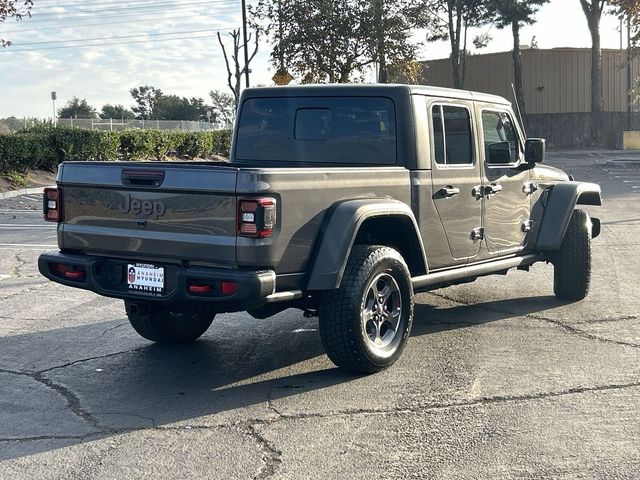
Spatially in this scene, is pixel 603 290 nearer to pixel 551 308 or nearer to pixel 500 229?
pixel 551 308

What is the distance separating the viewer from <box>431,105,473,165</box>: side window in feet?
21.7

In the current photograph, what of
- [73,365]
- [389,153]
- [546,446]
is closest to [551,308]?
[389,153]

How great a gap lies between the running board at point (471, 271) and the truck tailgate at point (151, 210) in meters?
1.73

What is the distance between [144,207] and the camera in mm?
5430

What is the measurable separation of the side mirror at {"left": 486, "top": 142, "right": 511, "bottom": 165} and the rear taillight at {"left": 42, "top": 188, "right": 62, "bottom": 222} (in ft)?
11.1

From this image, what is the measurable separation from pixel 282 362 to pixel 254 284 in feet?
4.48

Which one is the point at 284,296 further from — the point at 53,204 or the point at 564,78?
the point at 564,78

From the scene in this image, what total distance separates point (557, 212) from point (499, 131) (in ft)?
3.35

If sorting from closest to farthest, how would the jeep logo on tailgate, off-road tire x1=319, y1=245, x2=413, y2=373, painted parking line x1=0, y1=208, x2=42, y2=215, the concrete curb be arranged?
the jeep logo on tailgate → off-road tire x1=319, y1=245, x2=413, y2=373 → painted parking line x1=0, y1=208, x2=42, y2=215 → the concrete curb

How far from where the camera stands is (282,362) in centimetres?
621

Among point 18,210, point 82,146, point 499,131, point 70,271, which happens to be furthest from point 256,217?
point 82,146

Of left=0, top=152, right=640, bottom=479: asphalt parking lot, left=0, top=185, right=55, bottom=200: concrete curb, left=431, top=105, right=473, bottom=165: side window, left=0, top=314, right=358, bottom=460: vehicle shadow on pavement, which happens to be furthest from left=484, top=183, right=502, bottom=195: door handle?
left=0, top=185, right=55, bottom=200: concrete curb

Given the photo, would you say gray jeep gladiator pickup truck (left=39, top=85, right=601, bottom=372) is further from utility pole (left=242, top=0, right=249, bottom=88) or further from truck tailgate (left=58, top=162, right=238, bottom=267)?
utility pole (left=242, top=0, right=249, bottom=88)

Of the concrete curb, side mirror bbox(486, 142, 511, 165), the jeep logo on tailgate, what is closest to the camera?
the jeep logo on tailgate
